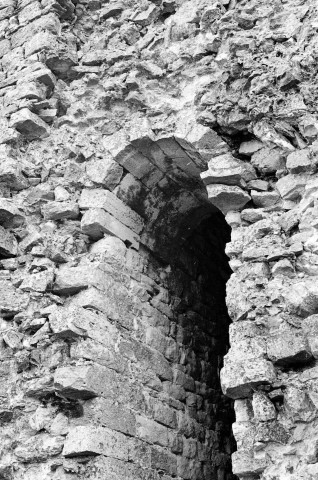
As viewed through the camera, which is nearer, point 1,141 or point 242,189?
point 242,189

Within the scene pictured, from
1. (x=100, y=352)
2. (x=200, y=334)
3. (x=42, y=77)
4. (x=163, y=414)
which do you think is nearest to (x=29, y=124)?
(x=42, y=77)

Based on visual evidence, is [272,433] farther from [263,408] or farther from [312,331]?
[312,331]

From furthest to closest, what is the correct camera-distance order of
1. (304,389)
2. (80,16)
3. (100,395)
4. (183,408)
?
(80,16) < (183,408) < (100,395) < (304,389)

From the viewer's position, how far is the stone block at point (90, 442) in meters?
3.80

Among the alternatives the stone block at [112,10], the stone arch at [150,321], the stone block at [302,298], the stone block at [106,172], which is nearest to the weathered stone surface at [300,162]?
the stone arch at [150,321]

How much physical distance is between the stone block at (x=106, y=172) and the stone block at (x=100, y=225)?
21cm

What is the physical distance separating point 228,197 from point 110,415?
1475 millimetres

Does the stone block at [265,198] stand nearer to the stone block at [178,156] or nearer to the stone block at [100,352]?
the stone block at [178,156]

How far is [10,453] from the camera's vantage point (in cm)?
406

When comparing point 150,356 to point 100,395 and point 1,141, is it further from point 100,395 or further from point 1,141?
point 1,141

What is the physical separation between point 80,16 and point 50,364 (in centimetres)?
286

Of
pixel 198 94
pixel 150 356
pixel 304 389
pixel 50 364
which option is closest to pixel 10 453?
pixel 50 364

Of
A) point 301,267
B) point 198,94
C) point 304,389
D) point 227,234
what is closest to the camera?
point 304,389

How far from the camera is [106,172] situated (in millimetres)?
4602
